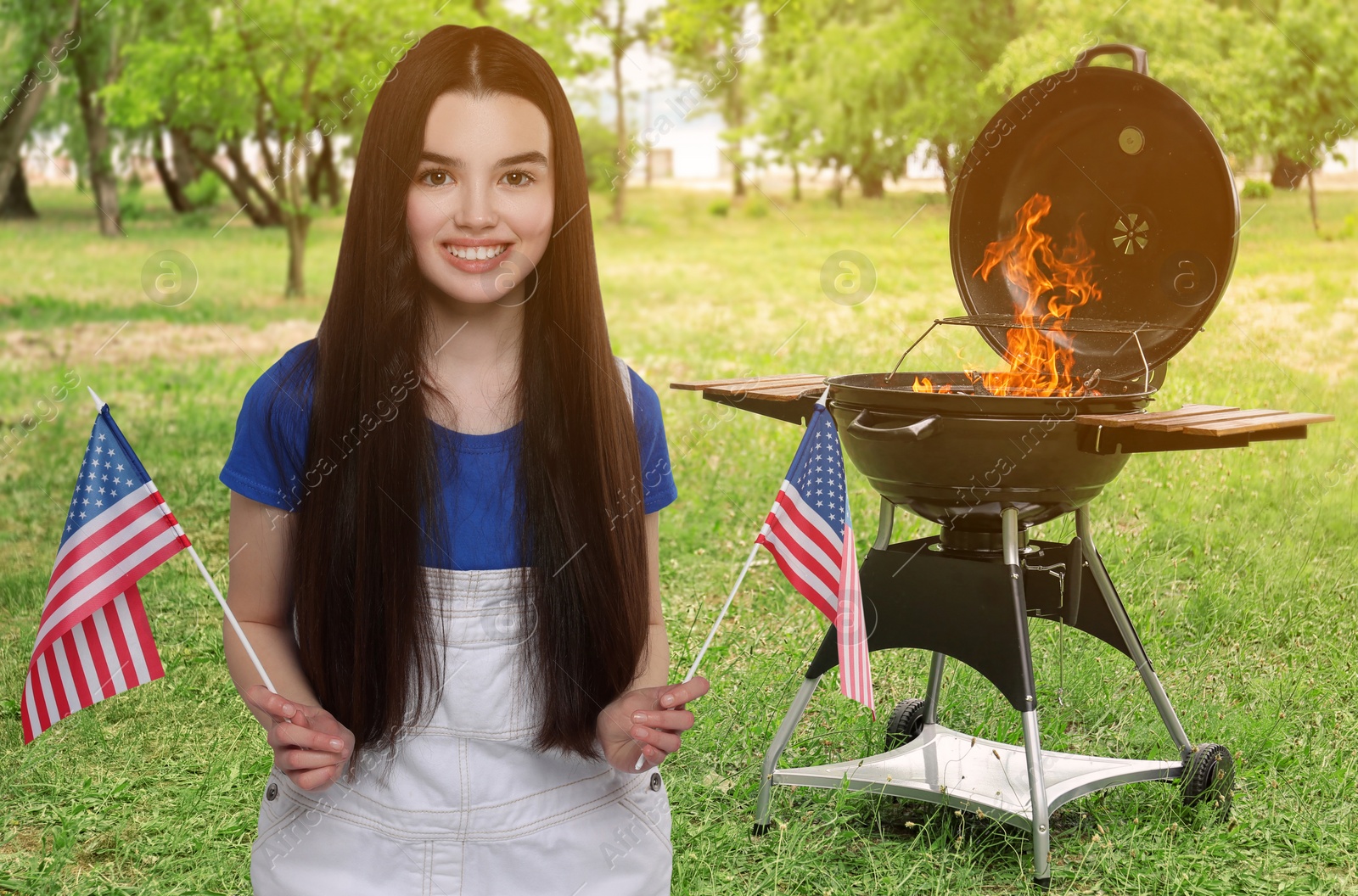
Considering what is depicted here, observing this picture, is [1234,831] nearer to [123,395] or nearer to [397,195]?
[397,195]

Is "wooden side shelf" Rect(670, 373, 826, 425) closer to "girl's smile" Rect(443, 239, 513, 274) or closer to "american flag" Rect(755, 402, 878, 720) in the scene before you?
"american flag" Rect(755, 402, 878, 720)

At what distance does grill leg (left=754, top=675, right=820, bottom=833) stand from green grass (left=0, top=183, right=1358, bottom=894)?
0.06 meters

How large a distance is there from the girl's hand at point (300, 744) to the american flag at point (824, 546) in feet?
3.39

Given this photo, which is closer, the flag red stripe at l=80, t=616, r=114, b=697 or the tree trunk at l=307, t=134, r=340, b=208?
the flag red stripe at l=80, t=616, r=114, b=697

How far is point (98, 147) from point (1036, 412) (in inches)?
1087

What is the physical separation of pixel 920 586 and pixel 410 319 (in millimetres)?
1925

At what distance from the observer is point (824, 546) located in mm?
2650

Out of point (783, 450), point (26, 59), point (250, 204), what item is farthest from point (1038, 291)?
point (250, 204)

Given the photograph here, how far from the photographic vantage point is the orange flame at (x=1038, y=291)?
374 centimetres

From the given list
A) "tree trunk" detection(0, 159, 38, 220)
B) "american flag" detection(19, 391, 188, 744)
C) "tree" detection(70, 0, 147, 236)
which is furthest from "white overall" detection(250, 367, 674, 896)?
"tree trunk" detection(0, 159, 38, 220)

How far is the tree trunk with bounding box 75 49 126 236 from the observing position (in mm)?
24141

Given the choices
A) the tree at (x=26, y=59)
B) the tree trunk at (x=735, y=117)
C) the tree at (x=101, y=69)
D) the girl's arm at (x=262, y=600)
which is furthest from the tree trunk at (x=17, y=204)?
the girl's arm at (x=262, y=600)

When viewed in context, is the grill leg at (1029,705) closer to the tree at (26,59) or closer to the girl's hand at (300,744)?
the girl's hand at (300,744)

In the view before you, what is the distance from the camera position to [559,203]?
2.13 m
